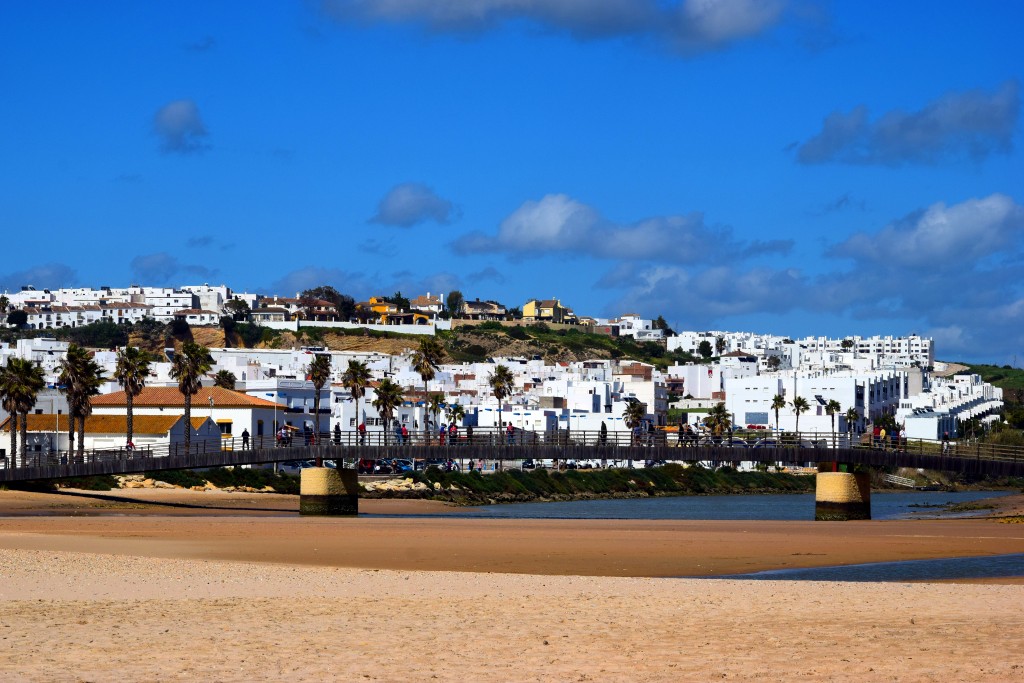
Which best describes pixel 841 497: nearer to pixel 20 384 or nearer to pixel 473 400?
pixel 20 384

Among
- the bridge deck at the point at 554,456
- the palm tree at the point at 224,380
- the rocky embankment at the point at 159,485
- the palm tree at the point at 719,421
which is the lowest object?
the rocky embankment at the point at 159,485

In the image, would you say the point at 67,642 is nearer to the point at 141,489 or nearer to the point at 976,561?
the point at 976,561

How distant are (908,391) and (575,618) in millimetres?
153625

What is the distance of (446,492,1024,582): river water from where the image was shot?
25922 millimetres

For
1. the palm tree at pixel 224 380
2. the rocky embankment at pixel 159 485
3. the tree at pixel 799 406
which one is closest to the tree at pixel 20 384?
the rocky embankment at pixel 159 485

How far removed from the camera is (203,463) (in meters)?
49.0

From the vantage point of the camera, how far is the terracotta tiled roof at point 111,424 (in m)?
79.5

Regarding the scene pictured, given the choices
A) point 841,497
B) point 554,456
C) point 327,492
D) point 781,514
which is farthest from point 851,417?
point 327,492

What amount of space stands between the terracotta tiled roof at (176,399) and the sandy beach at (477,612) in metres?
55.7

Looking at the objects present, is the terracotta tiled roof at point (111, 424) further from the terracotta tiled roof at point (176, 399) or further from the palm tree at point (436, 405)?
the palm tree at point (436, 405)

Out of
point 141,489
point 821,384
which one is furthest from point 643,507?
point 821,384

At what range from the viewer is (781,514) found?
187 ft

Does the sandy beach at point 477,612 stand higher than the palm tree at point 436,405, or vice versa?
the palm tree at point 436,405

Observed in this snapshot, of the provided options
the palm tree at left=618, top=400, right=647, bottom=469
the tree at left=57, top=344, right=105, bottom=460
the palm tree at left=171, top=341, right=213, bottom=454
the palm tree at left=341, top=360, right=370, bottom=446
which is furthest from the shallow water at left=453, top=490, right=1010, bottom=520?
the palm tree at left=618, top=400, right=647, bottom=469
